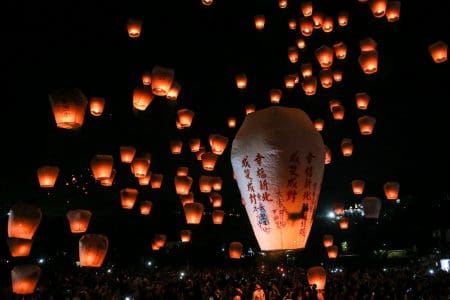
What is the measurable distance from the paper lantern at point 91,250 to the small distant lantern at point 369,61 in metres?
7.93

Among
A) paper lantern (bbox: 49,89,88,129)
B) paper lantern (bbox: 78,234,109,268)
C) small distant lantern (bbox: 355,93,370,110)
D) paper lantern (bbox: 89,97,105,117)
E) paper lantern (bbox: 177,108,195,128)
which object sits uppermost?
small distant lantern (bbox: 355,93,370,110)

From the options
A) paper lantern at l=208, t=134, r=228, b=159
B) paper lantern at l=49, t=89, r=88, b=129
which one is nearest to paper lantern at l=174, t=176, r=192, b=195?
paper lantern at l=208, t=134, r=228, b=159

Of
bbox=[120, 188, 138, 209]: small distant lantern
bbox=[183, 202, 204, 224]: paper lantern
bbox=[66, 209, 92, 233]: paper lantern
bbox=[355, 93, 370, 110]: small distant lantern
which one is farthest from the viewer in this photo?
bbox=[120, 188, 138, 209]: small distant lantern

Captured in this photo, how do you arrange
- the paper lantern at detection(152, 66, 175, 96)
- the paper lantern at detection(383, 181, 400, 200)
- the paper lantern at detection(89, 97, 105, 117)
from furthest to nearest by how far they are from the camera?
the paper lantern at detection(383, 181, 400, 200)
the paper lantern at detection(89, 97, 105, 117)
the paper lantern at detection(152, 66, 175, 96)

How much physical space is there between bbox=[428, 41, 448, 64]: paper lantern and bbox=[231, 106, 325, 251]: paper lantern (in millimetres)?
6406

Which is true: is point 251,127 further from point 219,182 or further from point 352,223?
point 352,223

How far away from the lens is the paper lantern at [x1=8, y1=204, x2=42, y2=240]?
8.57 m

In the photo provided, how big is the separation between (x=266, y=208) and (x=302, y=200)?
591 millimetres

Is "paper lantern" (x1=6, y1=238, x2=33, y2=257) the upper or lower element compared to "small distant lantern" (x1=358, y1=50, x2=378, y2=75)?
lower

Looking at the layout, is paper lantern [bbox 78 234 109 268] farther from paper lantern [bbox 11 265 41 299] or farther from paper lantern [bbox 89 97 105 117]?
paper lantern [bbox 89 97 105 117]

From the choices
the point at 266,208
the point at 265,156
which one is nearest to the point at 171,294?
the point at 266,208

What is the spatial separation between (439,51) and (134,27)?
8082mm

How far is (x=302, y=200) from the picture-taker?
275 inches

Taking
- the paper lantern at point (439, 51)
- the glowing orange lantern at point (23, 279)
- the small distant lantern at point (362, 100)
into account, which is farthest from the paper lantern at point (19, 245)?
the paper lantern at point (439, 51)
